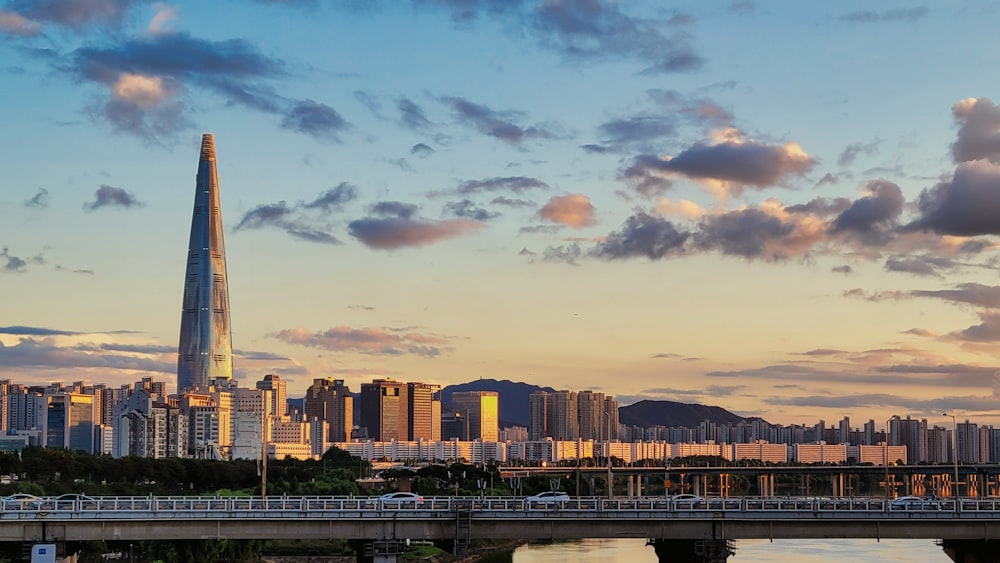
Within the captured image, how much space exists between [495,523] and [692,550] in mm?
12792

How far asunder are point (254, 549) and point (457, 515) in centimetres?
3675

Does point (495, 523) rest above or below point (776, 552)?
above

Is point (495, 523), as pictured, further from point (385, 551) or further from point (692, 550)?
point (692, 550)

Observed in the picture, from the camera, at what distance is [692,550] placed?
8531 cm

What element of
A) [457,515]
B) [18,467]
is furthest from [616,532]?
[18,467]

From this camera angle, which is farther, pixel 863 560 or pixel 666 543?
pixel 863 560

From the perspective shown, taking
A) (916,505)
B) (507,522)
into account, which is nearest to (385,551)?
(507,522)

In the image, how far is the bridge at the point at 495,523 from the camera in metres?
82.1

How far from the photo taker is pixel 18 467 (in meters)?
189

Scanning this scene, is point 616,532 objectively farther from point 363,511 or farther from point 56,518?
point 56,518

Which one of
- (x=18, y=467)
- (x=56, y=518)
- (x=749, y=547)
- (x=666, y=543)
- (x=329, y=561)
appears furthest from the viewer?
(x=18, y=467)

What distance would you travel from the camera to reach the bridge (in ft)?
269

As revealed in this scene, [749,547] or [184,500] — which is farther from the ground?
[184,500]

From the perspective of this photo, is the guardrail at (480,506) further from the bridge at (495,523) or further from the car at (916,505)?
the bridge at (495,523)
